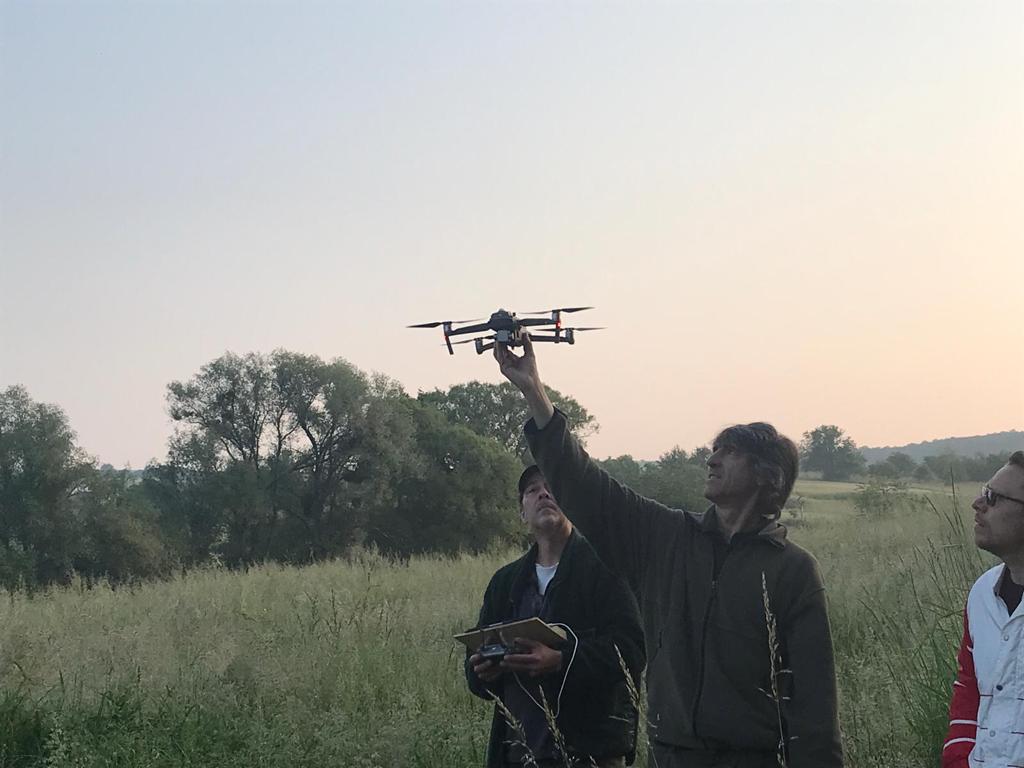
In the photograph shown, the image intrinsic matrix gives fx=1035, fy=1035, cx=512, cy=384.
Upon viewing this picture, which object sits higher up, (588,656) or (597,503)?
(597,503)

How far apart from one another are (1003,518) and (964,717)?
1.75 ft

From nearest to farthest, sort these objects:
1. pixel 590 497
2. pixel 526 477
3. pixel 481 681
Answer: pixel 590 497, pixel 481 681, pixel 526 477

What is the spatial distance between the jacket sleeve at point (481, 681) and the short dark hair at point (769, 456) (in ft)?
3.81

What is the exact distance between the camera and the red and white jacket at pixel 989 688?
101 inches

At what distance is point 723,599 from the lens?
119 inches

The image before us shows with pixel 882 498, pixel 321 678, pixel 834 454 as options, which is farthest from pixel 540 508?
pixel 834 454

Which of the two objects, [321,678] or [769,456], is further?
[321,678]

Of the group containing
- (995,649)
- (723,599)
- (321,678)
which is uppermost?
(723,599)

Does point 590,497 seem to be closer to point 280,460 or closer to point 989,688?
point 989,688

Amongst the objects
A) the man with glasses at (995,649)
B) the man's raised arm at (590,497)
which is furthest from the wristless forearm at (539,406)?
the man with glasses at (995,649)

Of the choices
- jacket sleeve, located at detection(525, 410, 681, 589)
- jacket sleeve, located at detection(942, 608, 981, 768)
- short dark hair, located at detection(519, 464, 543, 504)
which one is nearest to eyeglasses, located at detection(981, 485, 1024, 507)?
jacket sleeve, located at detection(942, 608, 981, 768)

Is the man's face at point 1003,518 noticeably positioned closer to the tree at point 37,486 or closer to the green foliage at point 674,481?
the green foliage at point 674,481

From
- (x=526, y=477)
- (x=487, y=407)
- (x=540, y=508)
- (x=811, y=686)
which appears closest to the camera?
(x=811, y=686)

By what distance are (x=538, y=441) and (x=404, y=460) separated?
943 inches
